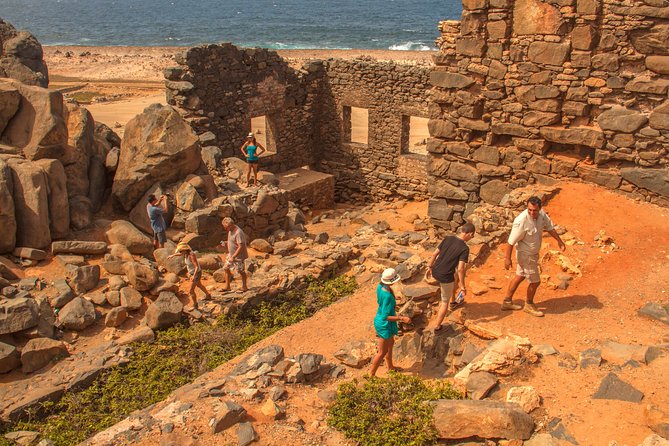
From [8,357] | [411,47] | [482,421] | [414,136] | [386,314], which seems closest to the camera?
[482,421]

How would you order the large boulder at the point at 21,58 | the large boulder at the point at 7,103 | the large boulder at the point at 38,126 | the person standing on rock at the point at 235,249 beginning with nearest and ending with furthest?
the person standing on rock at the point at 235,249, the large boulder at the point at 38,126, the large boulder at the point at 7,103, the large boulder at the point at 21,58

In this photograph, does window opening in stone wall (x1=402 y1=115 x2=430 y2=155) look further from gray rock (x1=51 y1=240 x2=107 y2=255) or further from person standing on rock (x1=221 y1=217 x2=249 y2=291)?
gray rock (x1=51 y1=240 x2=107 y2=255)

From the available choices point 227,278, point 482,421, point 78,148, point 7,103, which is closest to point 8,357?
point 227,278

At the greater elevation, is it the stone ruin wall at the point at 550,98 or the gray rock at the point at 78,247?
the stone ruin wall at the point at 550,98

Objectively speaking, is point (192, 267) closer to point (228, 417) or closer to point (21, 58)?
point (228, 417)

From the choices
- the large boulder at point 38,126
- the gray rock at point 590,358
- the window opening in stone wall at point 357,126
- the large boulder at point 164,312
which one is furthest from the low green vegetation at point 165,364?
the window opening in stone wall at point 357,126

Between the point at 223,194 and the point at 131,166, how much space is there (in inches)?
83.7

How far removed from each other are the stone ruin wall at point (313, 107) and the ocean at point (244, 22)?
164 feet

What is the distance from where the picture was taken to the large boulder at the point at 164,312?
10.4 meters

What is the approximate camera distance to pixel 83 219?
516 inches

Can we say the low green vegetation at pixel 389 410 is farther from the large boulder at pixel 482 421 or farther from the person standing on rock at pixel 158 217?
the person standing on rock at pixel 158 217

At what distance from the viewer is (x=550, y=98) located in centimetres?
1120

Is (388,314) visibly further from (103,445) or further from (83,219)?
(83,219)

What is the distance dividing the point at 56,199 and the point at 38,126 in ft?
5.46
